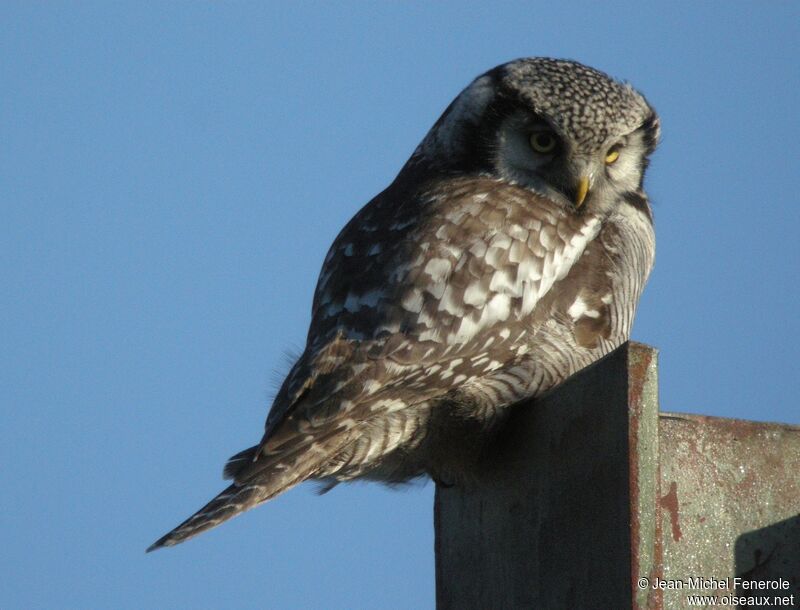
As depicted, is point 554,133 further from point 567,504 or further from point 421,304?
point 567,504

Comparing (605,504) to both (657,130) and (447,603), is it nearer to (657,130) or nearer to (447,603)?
(447,603)

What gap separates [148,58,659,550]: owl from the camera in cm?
404

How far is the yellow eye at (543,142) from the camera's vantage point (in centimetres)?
486

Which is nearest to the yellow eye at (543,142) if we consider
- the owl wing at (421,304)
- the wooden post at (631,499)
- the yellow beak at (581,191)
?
the yellow beak at (581,191)

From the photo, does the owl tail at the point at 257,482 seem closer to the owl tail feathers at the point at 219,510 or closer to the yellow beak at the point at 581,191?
the owl tail feathers at the point at 219,510

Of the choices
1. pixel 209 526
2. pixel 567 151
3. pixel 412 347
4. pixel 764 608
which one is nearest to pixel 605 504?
pixel 764 608

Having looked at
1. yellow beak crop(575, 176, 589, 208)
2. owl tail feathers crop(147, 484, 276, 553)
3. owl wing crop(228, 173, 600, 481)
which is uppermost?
yellow beak crop(575, 176, 589, 208)

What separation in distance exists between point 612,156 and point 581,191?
0.41 m

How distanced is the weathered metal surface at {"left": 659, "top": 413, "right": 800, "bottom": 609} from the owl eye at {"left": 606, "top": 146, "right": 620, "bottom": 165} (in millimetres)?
1520

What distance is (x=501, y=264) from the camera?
4.28 metres

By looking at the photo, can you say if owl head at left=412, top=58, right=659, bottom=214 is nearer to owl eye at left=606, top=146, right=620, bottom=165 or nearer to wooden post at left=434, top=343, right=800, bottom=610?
owl eye at left=606, top=146, right=620, bottom=165

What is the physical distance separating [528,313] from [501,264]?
Result: 192mm

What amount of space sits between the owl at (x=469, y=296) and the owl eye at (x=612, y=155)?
0.01 meters

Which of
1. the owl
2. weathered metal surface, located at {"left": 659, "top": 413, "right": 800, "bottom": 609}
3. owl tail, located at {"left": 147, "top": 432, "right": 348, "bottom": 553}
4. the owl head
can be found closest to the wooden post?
weathered metal surface, located at {"left": 659, "top": 413, "right": 800, "bottom": 609}
